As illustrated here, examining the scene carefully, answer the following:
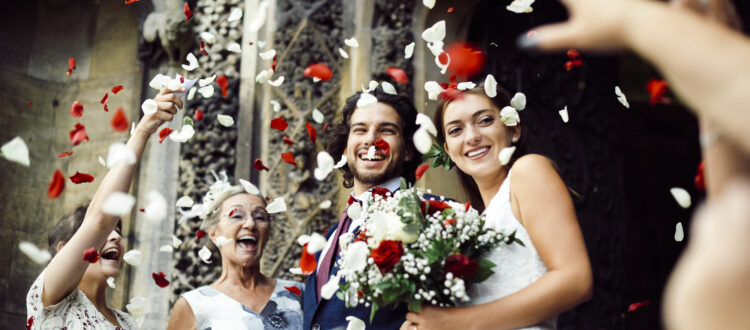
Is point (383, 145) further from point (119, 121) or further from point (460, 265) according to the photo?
point (119, 121)

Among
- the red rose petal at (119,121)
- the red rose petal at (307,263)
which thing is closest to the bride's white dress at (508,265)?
the red rose petal at (307,263)

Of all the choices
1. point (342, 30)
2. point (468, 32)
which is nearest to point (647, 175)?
point (468, 32)

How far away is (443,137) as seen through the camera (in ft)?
8.96

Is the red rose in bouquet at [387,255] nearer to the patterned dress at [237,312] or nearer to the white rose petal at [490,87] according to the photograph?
the white rose petal at [490,87]

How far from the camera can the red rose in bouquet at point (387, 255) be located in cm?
221

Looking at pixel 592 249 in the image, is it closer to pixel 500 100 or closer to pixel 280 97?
pixel 280 97

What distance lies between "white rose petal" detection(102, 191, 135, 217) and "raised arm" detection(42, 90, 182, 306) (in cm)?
5

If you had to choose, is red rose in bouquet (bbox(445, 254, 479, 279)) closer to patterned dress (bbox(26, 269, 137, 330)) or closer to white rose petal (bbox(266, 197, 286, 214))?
white rose petal (bbox(266, 197, 286, 214))

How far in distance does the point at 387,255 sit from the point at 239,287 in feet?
3.95

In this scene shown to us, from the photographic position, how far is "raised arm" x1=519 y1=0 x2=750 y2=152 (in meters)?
0.98

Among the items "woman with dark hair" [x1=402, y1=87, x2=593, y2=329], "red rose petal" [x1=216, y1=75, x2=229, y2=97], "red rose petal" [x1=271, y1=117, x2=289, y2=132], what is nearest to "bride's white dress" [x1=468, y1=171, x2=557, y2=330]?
"woman with dark hair" [x1=402, y1=87, x2=593, y2=329]

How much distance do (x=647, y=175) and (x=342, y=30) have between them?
496cm

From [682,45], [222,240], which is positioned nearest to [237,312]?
[222,240]

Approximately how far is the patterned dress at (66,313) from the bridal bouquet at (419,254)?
1.18m
